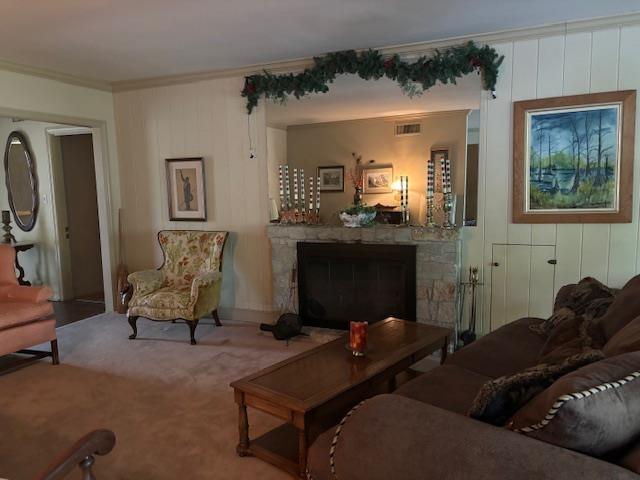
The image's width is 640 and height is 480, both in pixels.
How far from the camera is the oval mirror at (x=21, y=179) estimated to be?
6.06m

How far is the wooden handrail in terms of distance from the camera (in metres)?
1.19

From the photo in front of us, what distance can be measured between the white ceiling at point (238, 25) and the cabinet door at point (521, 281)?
1.79m

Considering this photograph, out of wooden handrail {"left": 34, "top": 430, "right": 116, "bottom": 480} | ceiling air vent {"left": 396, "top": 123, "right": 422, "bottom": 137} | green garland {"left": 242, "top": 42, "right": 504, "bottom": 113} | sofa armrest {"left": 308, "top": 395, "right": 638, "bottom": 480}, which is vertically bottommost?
sofa armrest {"left": 308, "top": 395, "right": 638, "bottom": 480}

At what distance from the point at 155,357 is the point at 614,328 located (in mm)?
3395

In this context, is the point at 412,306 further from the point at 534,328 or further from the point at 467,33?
the point at 467,33

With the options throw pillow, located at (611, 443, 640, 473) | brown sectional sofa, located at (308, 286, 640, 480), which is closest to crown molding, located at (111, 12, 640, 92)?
brown sectional sofa, located at (308, 286, 640, 480)

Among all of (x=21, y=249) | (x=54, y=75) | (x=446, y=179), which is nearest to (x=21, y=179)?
(x=21, y=249)

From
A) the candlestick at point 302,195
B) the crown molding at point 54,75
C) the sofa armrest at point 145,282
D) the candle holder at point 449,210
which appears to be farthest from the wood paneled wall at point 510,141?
the crown molding at point 54,75

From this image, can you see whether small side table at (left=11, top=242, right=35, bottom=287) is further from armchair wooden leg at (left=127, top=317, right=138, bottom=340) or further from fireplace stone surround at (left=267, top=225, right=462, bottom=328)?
fireplace stone surround at (left=267, top=225, right=462, bottom=328)

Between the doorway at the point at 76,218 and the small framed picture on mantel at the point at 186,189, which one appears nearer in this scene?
the small framed picture on mantel at the point at 186,189

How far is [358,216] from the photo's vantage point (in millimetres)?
4324

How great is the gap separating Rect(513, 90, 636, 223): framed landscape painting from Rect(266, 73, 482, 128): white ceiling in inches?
18.2

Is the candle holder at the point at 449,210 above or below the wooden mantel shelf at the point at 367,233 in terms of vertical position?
above

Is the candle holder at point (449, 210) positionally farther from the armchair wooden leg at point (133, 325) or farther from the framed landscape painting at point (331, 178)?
the armchair wooden leg at point (133, 325)
